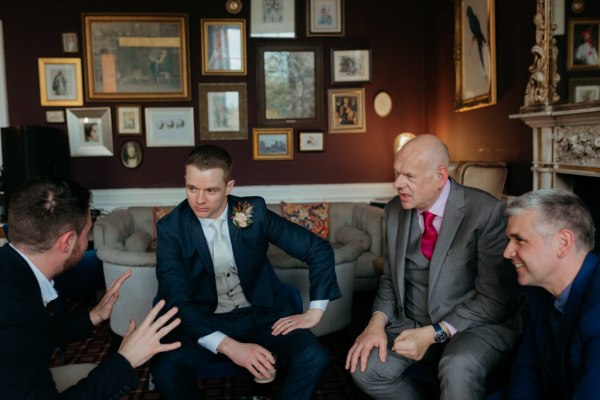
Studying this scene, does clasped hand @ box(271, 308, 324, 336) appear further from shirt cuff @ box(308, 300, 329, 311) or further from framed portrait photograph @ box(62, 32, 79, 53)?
framed portrait photograph @ box(62, 32, 79, 53)

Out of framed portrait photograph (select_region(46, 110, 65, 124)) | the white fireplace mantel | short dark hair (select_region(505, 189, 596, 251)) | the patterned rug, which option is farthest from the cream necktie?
framed portrait photograph (select_region(46, 110, 65, 124))

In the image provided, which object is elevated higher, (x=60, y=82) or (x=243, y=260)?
(x=60, y=82)

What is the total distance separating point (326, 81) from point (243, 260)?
426 cm

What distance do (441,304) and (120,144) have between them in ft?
16.4

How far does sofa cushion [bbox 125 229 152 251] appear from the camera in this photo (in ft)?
16.2

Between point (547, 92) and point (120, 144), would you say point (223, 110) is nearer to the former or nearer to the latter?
point (120, 144)

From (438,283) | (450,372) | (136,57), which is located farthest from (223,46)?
(450,372)

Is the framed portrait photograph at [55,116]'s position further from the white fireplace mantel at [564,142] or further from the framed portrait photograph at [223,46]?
the white fireplace mantel at [564,142]

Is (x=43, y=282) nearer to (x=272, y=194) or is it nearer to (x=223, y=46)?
(x=272, y=194)

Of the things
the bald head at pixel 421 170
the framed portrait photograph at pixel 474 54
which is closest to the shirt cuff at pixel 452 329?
the bald head at pixel 421 170

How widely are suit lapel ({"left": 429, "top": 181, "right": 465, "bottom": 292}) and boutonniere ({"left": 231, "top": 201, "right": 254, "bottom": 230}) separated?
36.8 inches

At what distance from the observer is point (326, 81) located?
21.2 ft

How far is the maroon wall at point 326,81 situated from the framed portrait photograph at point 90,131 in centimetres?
8

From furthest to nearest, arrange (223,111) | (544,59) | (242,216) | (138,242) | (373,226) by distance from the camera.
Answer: (223,111) < (373,226) < (138,242) < (544,59) < (242,216)
